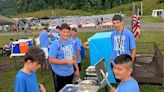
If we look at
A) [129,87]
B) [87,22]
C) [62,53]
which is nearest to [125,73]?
[129,87]

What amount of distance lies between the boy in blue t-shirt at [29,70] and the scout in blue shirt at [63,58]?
165cm

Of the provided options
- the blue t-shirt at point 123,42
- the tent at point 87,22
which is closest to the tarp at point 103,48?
the blue t-shirt at point 123,42

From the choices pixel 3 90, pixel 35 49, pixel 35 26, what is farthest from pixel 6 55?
pixel 35 26

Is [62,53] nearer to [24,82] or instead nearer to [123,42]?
[123,42]

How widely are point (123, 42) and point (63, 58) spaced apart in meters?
1.35

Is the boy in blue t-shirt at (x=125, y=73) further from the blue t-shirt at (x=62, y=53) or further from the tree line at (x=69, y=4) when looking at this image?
the tree line at (x=69, y=4)

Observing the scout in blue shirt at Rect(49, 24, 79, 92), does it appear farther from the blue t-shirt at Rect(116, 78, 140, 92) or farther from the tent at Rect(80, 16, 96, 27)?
the tent at Rect(80, 16, 96, 27)

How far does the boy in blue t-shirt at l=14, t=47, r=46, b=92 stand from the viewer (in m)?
3.87

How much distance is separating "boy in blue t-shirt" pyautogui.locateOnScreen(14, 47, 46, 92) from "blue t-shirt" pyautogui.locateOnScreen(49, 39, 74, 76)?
65.9 inches

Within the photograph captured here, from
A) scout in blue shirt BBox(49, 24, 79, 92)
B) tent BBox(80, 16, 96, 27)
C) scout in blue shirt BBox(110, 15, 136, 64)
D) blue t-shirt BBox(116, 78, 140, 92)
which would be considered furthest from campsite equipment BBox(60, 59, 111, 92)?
tent BBox(80, 16, 96, 27)

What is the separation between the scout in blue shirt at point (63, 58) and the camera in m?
5.75

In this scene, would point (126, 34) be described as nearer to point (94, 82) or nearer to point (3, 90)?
Result: point (94, 82)

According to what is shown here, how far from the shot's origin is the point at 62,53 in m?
5.82

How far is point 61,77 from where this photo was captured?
19.8 feet
